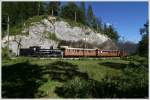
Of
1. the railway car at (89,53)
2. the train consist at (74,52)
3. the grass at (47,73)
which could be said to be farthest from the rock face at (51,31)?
the grass at (47,73)

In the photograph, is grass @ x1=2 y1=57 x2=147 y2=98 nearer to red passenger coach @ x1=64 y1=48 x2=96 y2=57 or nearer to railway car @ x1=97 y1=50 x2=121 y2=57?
red passenger coach @ x1=64 y1=48 x2=96 y2=57

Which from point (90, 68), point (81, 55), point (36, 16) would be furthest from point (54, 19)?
point (90, 68)

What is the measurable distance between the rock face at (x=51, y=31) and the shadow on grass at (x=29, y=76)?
17073 millimetres

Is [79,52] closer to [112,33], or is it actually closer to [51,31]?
[112,33]

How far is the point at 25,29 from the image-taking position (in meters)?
45.1

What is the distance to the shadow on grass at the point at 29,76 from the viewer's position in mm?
14510

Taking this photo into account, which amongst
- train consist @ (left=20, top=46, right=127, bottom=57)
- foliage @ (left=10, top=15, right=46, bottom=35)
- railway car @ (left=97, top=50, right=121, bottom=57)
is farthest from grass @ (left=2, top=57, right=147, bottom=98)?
foliage @ (left=10, top=15, right=46, bottom=35)

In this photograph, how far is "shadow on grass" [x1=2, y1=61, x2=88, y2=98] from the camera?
47.6 ft

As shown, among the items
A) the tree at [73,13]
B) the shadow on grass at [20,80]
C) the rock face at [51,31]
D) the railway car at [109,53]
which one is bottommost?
the shadow on grass at [20,80]

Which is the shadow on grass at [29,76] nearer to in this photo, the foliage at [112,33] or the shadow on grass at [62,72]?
the shadow on grass at [62,72]

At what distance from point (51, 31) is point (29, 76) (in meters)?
32.9

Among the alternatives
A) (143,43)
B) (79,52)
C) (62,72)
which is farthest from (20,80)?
(79,52)

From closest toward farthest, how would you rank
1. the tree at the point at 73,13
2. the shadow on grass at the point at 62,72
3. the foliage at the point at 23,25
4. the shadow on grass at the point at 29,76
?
1. the shadow on grass at the point at 29,76
2. the shadow on grass at the point at 62,72
3. the foliage at the point at 23,25
4. the tree at the point at 73,13

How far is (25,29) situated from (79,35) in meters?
8.16
